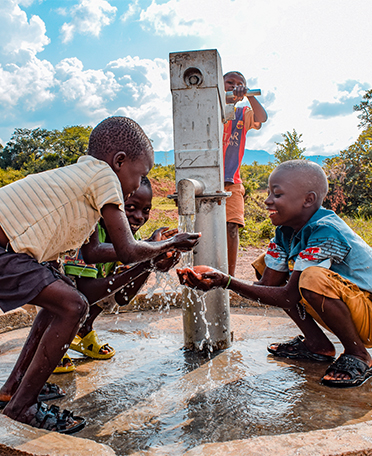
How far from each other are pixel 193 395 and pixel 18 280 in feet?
2.77

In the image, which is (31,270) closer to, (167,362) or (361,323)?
(167,362)

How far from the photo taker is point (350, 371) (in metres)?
1.81

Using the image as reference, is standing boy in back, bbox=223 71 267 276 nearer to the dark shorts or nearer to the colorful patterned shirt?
the colorful patterned shirt

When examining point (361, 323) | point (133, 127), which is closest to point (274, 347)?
Answer: point (361, 323)

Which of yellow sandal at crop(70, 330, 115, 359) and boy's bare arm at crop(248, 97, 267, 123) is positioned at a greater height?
boy's bare arm at crop(248, 97, 267, 123)

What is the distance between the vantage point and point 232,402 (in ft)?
5.37

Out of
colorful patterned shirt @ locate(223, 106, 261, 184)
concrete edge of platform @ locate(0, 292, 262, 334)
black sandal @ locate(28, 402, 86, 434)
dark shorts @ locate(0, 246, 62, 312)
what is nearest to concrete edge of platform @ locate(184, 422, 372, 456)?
black sandal @ locate(28, 402, 86, 434)

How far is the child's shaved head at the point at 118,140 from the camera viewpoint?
5.83 feet

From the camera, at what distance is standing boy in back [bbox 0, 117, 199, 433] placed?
1469 mm

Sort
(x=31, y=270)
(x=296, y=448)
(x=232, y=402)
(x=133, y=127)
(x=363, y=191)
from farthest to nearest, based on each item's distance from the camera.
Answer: (x=363, y=191) → (x=133, y=127) → (x=232, y=402) → (x=31, y=270) → (x=296, y=448)

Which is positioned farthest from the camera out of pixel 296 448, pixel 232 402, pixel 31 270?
pixel 232 402

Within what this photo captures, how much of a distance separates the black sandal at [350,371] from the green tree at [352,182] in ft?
27.9

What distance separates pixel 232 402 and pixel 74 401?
653mm

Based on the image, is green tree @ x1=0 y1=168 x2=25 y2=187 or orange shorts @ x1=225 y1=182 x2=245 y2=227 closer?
orange shorts @ x1=225 y1=182 x2=245 y2=227
